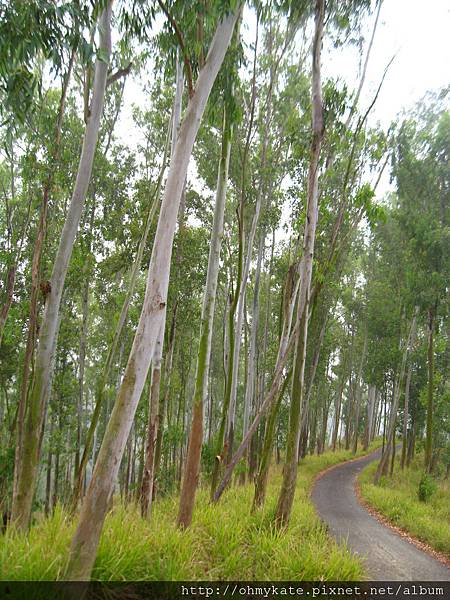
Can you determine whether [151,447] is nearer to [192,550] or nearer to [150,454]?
[150,454]

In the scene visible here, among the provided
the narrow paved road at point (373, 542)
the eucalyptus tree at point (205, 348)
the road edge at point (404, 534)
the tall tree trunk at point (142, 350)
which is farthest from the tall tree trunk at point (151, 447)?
the road edge at point (404, 534)

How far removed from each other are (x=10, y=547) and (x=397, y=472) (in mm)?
20554

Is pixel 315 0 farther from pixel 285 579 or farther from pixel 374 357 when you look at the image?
pixel 374 357

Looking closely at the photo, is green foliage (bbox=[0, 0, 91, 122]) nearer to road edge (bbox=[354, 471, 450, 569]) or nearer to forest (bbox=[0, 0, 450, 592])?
forest (bbox=[0, 0, 450, 592])

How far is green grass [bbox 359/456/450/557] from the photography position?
828 cm

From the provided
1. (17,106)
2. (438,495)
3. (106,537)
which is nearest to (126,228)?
(17,106)

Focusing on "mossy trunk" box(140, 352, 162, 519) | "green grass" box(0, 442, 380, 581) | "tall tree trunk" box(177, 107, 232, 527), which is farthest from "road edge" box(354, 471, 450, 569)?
"mossy trunk" box(140, 352, 162, 519)

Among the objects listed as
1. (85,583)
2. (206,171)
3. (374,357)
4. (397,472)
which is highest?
(206,171)

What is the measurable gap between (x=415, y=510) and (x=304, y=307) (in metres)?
7.31

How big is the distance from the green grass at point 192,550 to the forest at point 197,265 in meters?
0.03

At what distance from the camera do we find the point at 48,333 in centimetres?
520

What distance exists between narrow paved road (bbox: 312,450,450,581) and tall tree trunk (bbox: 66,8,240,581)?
3821mm

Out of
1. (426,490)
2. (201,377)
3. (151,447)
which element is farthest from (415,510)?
(201,377)

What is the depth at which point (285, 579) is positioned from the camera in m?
4.45
